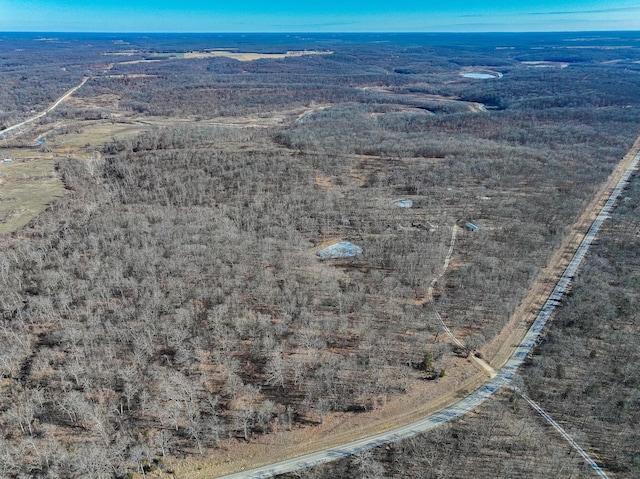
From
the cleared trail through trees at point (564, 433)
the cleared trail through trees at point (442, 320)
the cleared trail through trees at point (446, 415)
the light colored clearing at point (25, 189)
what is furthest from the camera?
the light colored clearing at point (25, 189)

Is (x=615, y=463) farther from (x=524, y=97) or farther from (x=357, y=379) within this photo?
(x=524, y=97)

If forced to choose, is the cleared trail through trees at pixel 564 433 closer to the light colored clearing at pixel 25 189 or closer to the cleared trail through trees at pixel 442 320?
the cleared trail through trees at pixel 442 320

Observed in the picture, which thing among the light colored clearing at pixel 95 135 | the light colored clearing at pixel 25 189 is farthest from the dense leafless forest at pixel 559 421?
the light colored clearing at pixel 95 135

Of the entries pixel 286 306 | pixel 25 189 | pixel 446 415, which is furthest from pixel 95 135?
pixel 446 415

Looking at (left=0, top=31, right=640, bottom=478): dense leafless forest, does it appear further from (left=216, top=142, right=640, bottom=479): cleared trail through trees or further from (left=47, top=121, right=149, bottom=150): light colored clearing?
(left=47, top=121, right=149, bottom=150): light colored clearing

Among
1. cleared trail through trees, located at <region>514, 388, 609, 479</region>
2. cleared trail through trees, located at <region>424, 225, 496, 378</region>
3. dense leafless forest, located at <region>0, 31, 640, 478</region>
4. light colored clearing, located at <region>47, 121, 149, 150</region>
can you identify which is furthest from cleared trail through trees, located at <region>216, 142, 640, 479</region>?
light colored clearing, located at <region>47, 121, 149, 150</region>

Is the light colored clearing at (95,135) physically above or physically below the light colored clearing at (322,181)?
above

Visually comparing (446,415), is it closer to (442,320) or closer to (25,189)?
(442,320)

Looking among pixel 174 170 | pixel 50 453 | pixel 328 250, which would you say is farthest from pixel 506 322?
pixel 174 170
